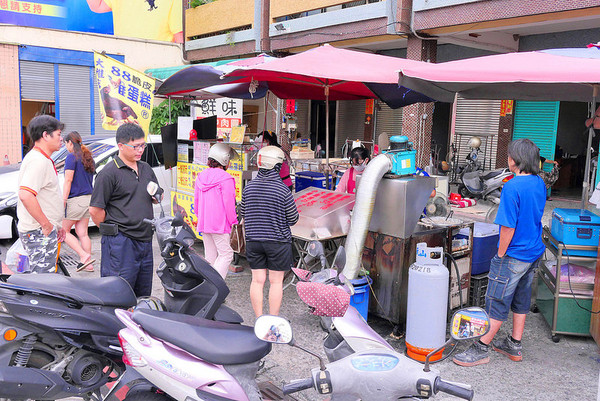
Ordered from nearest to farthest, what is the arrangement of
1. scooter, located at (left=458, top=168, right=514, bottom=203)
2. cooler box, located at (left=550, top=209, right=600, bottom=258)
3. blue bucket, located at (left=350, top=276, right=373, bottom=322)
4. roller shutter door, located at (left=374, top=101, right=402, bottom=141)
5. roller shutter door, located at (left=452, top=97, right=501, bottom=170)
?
blue bucket, located at (left=350, top=276, right=373, bottom=322), cooler box, located at (left=550, top=209, right=600, bottom=258), scooter, located at (left=458, top=168, right=514, bottom=203), roller shutter door, located at (left=452, top=97, right=501, bottom=170), roller shutter door, located at (left=374, top=101, right=402, bottom=141)

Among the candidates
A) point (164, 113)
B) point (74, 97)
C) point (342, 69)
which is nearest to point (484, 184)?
point (342, 69)

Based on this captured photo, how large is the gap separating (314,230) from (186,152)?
3.02m

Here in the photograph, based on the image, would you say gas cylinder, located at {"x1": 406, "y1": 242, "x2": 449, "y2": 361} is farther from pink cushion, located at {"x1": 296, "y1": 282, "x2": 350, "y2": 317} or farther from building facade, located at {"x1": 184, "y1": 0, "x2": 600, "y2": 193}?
building facade, located at {"x1": 184, "y1": 0, "x2": 600, "y2": 193}

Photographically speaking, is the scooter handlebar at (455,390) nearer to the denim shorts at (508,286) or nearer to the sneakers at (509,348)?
the denim shorts at (508,286)

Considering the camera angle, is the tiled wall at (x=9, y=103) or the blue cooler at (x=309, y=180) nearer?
the blue cooler at (x=309, y=180)

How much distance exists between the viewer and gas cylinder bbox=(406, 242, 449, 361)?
4.17 m

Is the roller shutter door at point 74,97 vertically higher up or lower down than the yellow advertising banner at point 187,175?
higher up

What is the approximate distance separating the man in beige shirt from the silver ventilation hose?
105 inches

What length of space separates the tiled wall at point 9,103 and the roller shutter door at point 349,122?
39.3ft

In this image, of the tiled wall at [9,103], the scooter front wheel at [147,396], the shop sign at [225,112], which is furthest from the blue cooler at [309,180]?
the tiled wall at [9,103]

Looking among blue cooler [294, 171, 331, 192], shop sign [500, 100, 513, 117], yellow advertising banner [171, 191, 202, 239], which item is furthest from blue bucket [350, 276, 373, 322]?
shop sign [500, 100, 513, 117]

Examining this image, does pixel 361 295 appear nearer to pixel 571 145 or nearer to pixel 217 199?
pixel 217 199

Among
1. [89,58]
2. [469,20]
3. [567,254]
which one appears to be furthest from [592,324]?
[89,58]

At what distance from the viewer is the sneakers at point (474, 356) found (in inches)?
167
